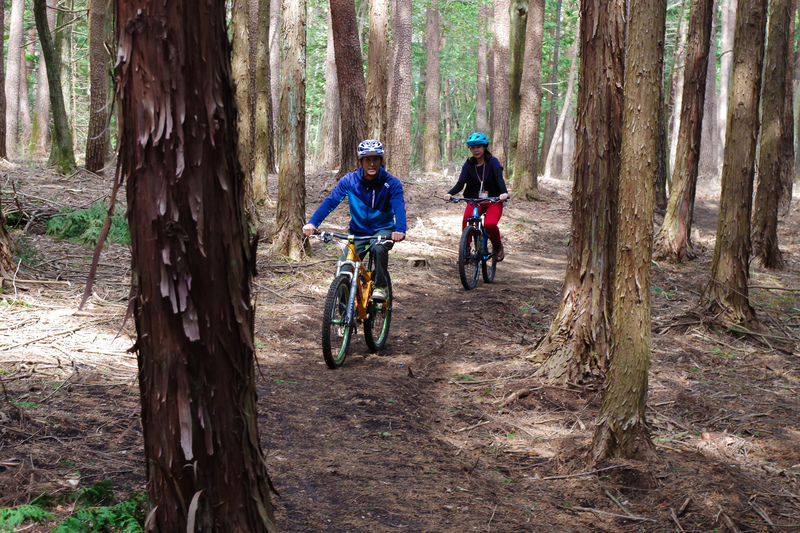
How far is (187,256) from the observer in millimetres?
2209

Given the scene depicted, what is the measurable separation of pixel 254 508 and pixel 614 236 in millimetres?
4487

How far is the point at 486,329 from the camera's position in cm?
798

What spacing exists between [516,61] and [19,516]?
58.3 feet

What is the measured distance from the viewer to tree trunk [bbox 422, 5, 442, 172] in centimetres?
2441

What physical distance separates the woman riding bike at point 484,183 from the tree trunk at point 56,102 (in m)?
6.91

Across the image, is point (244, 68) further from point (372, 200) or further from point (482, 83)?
point (482, 83)

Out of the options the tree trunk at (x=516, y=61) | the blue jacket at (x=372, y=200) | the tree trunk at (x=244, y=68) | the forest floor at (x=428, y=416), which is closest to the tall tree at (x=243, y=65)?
the tree trunk at (x=244, y=68)

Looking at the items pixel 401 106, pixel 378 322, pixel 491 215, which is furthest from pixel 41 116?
pixel 378 322

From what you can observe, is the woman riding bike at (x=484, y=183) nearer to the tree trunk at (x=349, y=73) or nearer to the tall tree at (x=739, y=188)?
the tall tree at (x=739, y=188)

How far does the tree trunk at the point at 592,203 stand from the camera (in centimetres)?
568

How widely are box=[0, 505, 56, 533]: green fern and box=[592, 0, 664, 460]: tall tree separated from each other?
3.38 m

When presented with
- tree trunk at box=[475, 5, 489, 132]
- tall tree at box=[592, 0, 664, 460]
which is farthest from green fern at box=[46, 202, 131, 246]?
tree trunk at box=[475, 5, 489, 132]

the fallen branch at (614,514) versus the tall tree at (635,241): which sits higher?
the tall tree at (635,241)

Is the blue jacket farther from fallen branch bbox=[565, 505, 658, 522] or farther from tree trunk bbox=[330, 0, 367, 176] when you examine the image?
tree trunk bbox=[330, 0, 367, 176]
